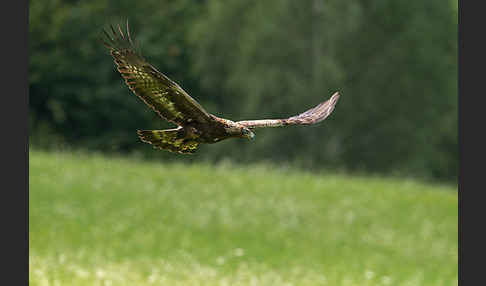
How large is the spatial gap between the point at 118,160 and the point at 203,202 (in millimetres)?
4020

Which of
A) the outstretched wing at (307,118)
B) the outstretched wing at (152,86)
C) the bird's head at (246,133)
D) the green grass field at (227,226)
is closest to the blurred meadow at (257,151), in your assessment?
the green grass field at (227,226)

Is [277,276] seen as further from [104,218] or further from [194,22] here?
[194,22]

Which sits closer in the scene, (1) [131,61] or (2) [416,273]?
(1) [131,61]

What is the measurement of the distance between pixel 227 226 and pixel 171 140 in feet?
32.1

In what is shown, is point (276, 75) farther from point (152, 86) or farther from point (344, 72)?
point (152, 86)

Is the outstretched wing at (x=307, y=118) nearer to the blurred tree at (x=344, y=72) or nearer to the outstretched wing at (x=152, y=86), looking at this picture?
the outstretched wing at (x=152, y=86)

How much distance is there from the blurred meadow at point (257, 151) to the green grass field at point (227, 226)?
47 mm

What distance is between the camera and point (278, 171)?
55.7 ft

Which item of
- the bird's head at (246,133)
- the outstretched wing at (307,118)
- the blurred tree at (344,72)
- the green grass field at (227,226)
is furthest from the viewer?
the blurred tree at (344,72)

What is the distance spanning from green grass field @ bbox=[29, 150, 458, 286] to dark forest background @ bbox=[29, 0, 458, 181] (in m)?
11.0

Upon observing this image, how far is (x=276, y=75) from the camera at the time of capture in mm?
29266

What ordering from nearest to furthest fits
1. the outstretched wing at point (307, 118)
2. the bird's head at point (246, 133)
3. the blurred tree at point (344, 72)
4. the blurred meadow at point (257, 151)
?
the bird's head at point (246, 133) → the outstretched wing at point (307, 118) → the blurred meadow at point (257, 151) → the blurred tree at point (344, 72)

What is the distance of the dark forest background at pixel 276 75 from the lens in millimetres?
27859

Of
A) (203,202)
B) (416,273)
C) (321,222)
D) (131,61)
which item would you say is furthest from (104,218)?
(131,61)
